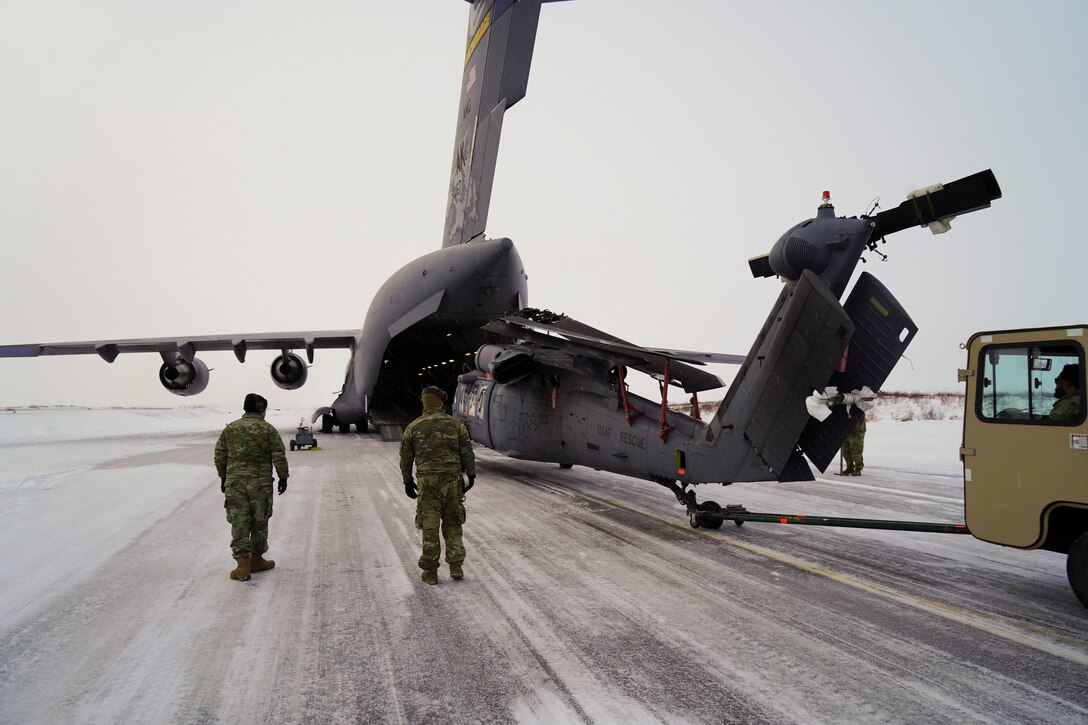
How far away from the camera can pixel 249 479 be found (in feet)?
19.6

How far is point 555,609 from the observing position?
482 centimetres

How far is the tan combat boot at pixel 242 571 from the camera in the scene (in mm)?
5660

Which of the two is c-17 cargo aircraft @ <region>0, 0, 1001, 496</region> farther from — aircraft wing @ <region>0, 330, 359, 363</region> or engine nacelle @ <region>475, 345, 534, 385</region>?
aircraft wing @ <region>0, 330, 359, 363</region>

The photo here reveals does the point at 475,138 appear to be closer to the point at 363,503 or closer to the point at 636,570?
the point at 363,503

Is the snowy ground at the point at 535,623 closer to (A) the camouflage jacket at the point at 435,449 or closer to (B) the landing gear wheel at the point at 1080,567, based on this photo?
(B) the landing gear wheel at the point at 1080,567

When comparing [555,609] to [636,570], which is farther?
[636,570]

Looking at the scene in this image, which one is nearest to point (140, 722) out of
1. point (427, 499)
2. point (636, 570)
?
point (427, 499)

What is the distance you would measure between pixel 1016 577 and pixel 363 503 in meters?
8.70

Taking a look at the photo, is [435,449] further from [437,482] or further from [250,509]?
[250,509]

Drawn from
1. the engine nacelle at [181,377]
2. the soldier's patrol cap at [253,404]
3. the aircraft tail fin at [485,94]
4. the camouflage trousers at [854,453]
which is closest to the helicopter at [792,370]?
the soldier's patrol cap at [253,404]

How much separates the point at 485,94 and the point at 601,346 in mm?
13438

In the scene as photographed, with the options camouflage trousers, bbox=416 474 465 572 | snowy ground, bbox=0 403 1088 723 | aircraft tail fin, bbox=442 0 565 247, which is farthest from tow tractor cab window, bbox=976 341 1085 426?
aircraft tail fin, bbox=442 0 565 247

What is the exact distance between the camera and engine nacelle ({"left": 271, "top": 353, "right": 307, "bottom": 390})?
25.4m

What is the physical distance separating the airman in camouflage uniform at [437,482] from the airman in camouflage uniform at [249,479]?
1400 millimetres
